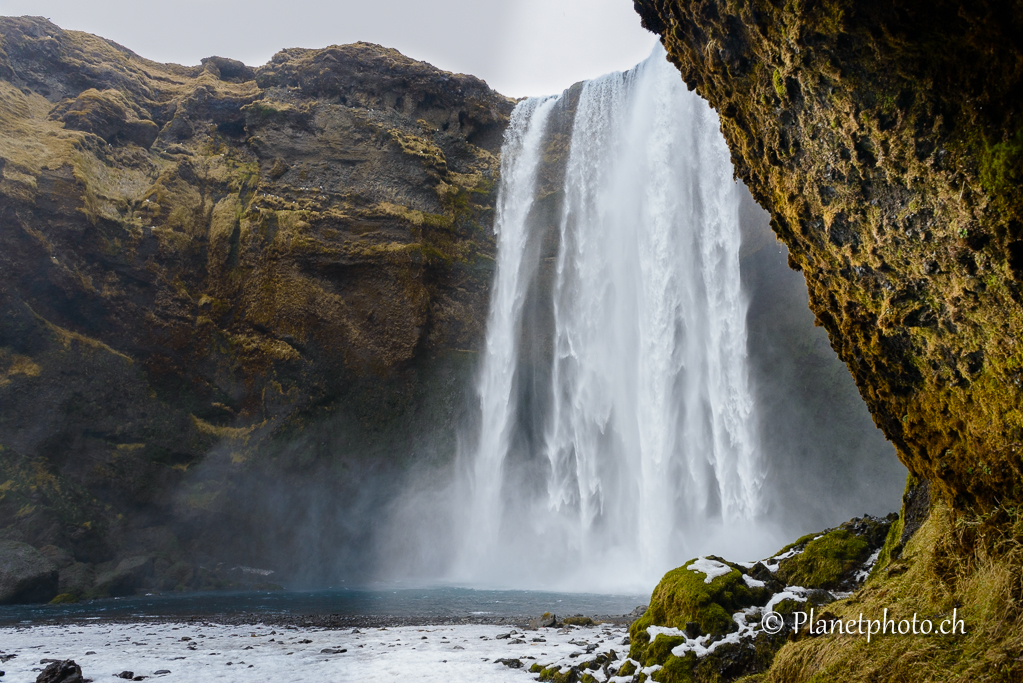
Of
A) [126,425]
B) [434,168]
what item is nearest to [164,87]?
[434,168]

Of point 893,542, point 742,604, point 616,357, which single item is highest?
point 616,357

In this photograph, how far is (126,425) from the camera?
24312mm

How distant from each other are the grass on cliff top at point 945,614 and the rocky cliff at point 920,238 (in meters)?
0.01

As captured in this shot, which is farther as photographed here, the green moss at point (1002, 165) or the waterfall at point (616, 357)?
the waterfall at point (616, 357)

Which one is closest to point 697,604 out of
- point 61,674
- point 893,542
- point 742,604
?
point 742,604

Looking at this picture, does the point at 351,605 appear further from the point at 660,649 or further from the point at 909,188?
the point at 909,188

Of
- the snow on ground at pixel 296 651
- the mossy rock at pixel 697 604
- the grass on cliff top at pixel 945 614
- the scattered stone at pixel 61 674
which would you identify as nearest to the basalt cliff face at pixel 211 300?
the snow on ground at pixel 296 651

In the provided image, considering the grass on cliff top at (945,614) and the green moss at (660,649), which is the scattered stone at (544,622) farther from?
the grass on cliff top at (945,614)

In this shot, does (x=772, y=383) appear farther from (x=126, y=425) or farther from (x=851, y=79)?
(x=126, y=425)

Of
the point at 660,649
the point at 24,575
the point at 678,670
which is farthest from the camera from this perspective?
the point at 24,575

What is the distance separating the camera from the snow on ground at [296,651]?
Result: 7.25 meters

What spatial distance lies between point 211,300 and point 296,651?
21.0 m

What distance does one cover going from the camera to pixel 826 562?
7.33 meters

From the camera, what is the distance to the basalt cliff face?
23047mm
